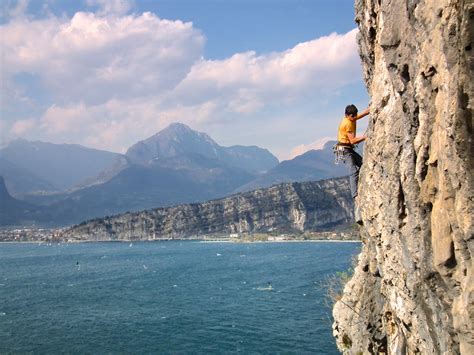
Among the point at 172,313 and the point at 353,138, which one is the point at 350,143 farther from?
the point at 172,313

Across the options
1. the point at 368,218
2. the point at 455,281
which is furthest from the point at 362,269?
the point at 455,281

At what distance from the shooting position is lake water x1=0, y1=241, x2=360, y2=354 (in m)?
48.7

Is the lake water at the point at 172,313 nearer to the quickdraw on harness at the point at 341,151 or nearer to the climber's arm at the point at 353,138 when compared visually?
the quickdraw on harness at the point at 341,151

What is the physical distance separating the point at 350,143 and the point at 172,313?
56.8m

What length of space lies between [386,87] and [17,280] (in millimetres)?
118267

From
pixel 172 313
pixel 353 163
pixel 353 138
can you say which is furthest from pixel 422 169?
pixel 172 313

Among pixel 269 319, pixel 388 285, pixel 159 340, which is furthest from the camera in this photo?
pixel 269 319

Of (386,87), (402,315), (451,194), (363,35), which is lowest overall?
(402,315)

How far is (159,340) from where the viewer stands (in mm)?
51000

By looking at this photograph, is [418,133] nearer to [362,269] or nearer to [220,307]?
[362,269]

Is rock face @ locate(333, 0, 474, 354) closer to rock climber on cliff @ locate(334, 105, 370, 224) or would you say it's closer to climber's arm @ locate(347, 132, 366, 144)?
climber's arm @ locate(347, 132, 366, 144)

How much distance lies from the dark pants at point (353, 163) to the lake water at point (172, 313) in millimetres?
9315

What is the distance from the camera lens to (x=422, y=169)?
9.03 metres

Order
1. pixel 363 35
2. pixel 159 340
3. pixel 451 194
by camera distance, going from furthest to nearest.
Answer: pixel 159 340, pixel 363 35, pixel 451 194
